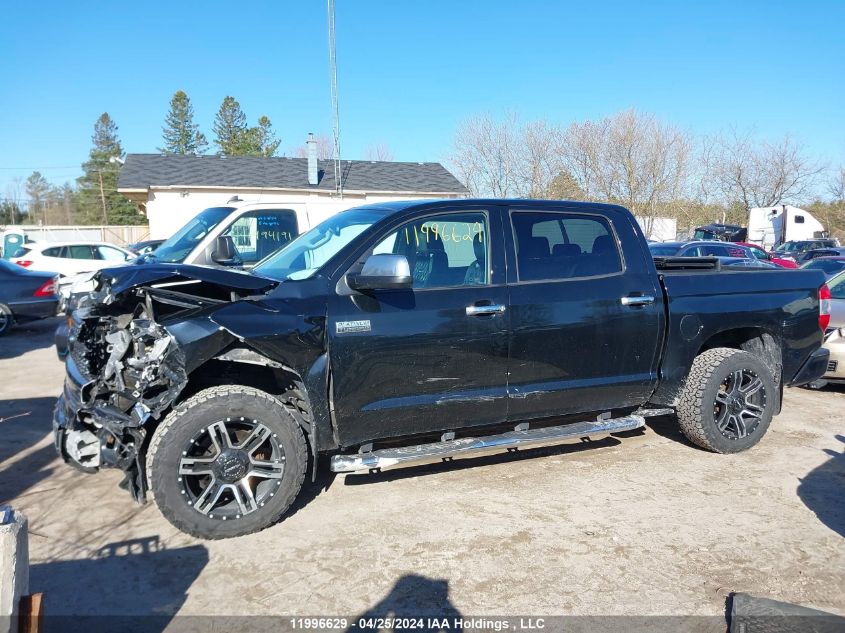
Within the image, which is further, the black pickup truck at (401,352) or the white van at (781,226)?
the white van at (781,226)

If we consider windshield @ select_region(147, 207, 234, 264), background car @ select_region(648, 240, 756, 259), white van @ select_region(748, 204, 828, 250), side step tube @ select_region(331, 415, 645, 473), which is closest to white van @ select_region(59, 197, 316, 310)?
windshield @ select_region(147, 207, 234, 264)

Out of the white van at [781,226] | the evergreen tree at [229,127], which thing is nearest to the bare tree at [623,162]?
the white van at [781,226]

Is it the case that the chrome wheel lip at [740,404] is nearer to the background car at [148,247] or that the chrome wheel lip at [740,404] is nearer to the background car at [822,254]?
the background car at [148,247]

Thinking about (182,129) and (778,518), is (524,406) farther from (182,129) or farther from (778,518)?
(182,129)

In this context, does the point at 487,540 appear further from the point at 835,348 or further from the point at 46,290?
the point at 46,290

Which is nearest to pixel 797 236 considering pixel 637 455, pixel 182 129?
pixel 637 455

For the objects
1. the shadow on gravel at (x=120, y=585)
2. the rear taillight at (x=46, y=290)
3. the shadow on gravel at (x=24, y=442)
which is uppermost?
the rear taillight at (x=46, y=290)

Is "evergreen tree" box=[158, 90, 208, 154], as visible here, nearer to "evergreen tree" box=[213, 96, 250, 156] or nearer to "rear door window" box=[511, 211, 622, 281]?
"evergreen tree" box=[213, 96, 250, 156]

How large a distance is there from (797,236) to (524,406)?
3097cm

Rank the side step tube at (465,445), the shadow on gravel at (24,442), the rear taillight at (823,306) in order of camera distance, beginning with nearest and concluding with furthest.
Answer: the side step tube at (465,445)
the shadow on gravel at (24,442)
the rear taillight at (823,306)

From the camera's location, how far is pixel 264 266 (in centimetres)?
481

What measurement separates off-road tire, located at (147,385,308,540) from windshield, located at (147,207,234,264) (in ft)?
14.6

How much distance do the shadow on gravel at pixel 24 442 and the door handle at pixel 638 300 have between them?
14.1ft

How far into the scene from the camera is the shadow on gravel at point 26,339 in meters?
9.63
